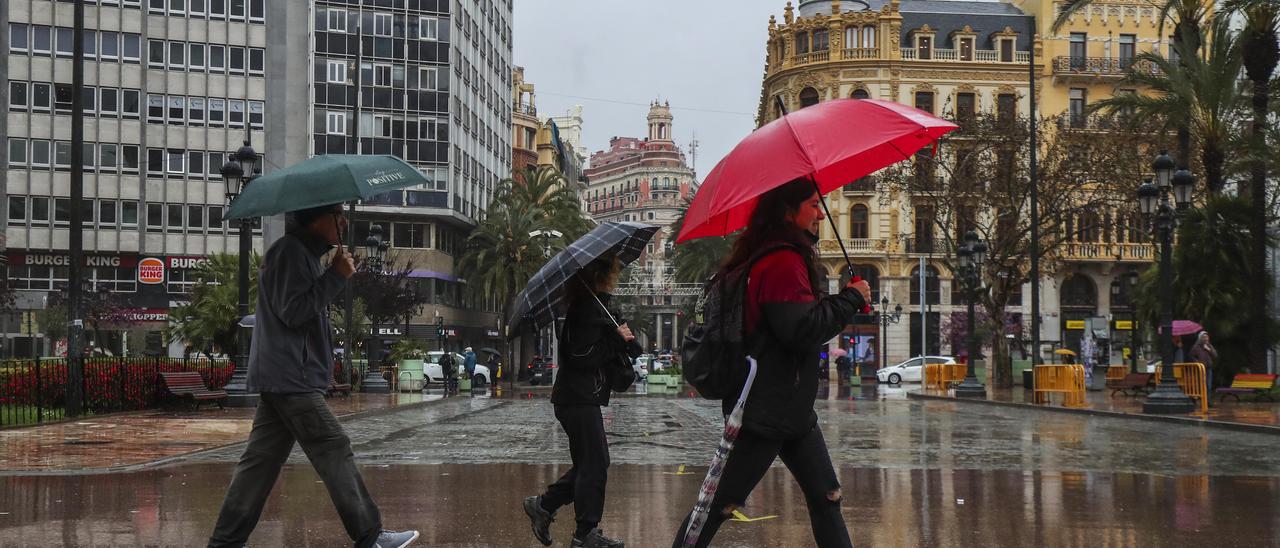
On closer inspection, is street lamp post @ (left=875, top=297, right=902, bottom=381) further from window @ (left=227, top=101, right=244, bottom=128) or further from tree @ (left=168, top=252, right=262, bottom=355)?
tree @ (left=168, top=252, right=262, bottom=355)

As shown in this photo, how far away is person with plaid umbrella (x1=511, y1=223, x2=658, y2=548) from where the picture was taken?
7074 mm

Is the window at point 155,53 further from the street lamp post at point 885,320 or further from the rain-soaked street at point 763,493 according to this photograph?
the rain-soaked street at point 763,493

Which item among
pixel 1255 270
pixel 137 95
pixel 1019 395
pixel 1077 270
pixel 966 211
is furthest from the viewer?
pixel 1077 270

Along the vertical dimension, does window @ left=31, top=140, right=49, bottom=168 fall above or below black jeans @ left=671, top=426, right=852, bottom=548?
above

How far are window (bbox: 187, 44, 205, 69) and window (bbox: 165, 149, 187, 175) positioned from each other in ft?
13.4

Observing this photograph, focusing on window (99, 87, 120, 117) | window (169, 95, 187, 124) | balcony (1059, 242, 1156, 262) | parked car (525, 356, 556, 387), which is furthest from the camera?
balcony (1059, 242, 1156, 262)

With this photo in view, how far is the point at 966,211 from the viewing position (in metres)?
44.5

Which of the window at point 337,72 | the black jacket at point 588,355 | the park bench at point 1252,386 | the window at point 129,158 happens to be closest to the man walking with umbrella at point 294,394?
the black jacket at point 588,355

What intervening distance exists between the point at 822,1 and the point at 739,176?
69478 millimetres

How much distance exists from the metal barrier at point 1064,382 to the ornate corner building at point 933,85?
37.7m

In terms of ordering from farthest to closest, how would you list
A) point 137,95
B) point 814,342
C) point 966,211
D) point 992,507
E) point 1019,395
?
point 137,95, point 966,211, point 1019,395, point 992,507, point 814,342

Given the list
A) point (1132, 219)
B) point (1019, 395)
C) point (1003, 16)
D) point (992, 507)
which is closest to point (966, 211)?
point (1132, 219)

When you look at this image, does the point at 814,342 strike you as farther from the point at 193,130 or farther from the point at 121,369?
the point at 193,130

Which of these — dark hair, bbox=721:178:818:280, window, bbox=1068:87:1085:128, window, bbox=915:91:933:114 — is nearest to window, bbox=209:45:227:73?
window, bbox=915:91:933:114
